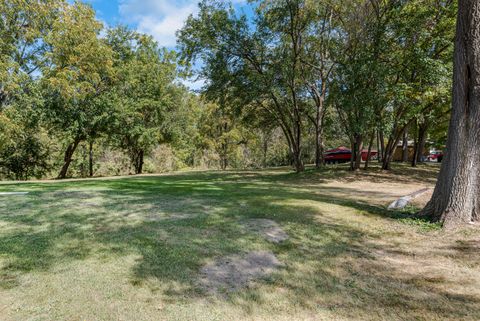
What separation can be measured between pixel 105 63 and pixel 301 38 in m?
11.3

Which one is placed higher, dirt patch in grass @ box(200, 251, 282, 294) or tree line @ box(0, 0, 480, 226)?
tree line @ box(0, 0, 480, 226)

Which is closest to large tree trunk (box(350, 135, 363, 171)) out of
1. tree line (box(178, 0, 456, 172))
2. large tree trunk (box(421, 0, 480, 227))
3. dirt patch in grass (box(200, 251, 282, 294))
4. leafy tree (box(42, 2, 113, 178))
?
tree line (box(178, 0, 456, 172))

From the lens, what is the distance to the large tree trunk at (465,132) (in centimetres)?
428

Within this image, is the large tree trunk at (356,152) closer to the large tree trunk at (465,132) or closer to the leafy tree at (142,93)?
the large tree trunk at (465,132)

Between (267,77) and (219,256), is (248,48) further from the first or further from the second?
(219,256)

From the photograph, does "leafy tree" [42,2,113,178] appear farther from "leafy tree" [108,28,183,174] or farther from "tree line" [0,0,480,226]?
"leafy tree" [108,28,183,174]

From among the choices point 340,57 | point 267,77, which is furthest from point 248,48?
point 340,57

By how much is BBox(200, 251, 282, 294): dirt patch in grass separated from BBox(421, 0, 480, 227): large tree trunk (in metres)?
3.06

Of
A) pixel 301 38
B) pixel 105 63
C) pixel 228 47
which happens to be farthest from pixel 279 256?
pixel 105 63

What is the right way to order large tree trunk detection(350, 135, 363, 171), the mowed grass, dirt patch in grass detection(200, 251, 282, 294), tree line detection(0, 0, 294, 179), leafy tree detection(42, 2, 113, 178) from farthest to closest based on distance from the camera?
leafy tree detection(42, 2, 113, 178) < tree line detection(0, 0, 294, 179) < large tree trunk detection(350, 135, 363, 171) < dirt patch in grass detection(200, 251, 282, 294) < the mowed grass

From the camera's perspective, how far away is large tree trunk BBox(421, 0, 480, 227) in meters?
4.28

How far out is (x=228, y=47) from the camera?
1261 centimetres

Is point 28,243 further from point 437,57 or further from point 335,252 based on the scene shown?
point 437,57

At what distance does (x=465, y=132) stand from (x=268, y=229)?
11.2 feet
